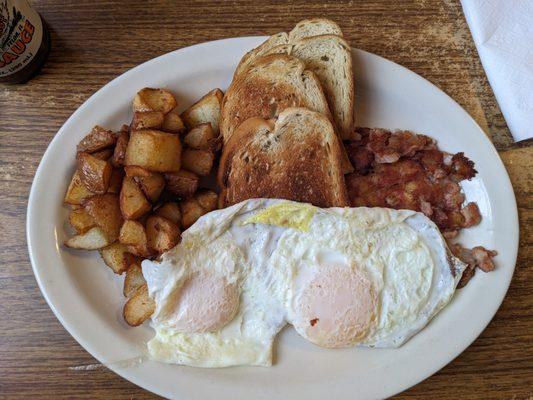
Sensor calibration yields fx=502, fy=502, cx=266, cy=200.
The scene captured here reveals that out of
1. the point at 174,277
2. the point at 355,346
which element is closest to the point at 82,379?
the point at 174,277

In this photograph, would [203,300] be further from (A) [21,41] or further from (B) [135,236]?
(A) [21,41]

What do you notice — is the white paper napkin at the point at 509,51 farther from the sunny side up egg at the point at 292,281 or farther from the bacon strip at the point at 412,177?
the sunny side up egg at the point at 292,281

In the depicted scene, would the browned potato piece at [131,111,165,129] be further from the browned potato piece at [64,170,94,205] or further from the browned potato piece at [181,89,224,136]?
the browned potato piece at [64,170,94,205]

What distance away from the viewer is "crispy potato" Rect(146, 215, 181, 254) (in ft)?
5.16

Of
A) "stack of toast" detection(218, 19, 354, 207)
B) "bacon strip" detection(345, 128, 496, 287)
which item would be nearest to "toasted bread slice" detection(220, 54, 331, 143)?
"stack of toast" detection(218, 19, 354, 207)

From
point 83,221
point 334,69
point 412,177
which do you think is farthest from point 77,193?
point 412,177

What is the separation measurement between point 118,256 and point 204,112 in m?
0.58

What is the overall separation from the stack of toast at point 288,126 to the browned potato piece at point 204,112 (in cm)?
3

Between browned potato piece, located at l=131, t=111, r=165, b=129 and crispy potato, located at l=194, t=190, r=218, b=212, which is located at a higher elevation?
browned potato piece, located at l=131, t=111, r=165, b=129

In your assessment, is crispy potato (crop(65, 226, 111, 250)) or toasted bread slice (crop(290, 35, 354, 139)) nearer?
crispy potato (crop(65, 226, 111, 250))

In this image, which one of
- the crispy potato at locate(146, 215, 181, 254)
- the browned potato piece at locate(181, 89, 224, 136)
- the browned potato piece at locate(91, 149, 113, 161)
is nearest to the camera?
the crispy potato at locate(146, 215, 181, 254)

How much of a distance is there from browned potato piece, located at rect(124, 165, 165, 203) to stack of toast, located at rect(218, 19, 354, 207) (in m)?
0.24

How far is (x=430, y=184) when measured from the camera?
1.82 m

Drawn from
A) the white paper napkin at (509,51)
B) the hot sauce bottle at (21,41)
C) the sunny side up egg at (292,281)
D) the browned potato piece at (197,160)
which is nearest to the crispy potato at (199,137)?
the browned potato piece at (197,160)
